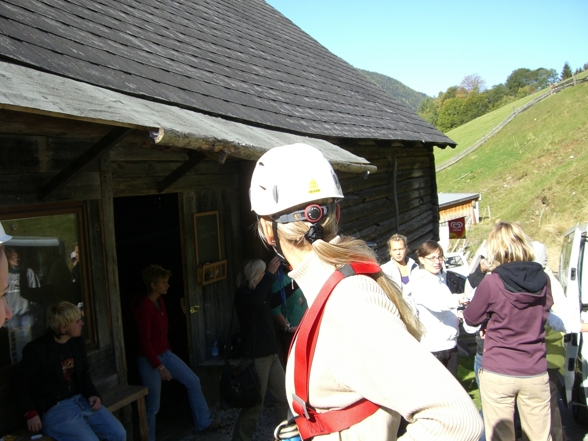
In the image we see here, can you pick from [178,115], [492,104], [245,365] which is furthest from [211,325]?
[492,104]

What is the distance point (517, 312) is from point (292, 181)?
8.85 feet

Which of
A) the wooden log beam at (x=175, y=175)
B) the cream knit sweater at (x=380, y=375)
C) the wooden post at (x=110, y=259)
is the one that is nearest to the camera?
the cream knit sweater at (x=380, y=375)

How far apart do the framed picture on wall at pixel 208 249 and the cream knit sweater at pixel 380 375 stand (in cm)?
387

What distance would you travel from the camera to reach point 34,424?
3385mm

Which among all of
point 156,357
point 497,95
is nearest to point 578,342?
point 156,357

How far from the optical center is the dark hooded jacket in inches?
143

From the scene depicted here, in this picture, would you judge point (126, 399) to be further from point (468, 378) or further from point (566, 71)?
point (566, 71)

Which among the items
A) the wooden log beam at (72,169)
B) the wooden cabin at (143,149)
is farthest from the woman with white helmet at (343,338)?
the wooden log beam at (72,169)

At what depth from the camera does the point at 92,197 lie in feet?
13.3

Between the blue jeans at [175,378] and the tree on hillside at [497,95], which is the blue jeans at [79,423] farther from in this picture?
the tree on hillside at [497,95]

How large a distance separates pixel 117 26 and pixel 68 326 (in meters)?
3.26

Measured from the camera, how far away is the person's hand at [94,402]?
3711 mm

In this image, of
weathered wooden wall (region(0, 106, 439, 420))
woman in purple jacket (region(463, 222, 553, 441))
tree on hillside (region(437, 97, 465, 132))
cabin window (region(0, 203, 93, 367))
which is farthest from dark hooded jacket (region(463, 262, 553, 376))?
tree on hillside (region(437, 97, 465, 132))

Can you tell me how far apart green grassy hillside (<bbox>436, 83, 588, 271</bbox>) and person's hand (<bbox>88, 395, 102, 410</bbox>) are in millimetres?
15165
